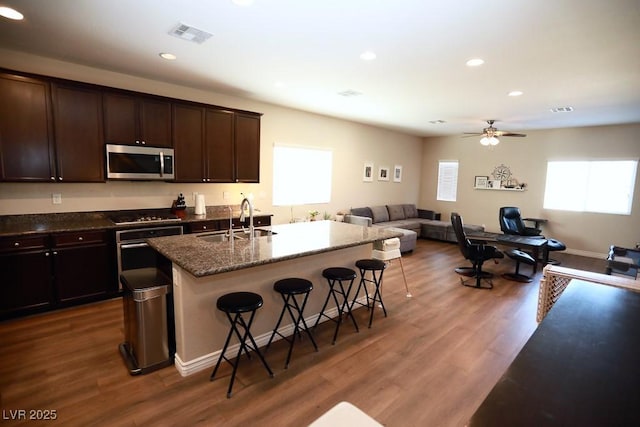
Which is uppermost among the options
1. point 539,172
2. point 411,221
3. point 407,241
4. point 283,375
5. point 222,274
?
point 539,172

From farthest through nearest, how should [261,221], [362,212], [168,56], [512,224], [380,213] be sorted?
[380,213], [362,212], [512,224], [261,221], [168,56]

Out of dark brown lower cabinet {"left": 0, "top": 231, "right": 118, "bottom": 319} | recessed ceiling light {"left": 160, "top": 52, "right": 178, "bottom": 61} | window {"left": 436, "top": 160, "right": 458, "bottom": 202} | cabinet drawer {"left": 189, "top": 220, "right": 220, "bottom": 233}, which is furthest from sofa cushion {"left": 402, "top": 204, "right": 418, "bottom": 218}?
dark brown lower cabinet {"left": 0, "top": 231, "right": 118, "bottom": 319}

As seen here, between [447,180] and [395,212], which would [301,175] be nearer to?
[395,212]

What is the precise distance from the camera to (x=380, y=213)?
25.0ft

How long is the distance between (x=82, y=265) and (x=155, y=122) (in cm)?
193

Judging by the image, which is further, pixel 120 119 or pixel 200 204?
pixel 200 204

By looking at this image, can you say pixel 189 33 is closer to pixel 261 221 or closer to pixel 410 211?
pixel 261 221

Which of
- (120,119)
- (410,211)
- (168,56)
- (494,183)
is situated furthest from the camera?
(410,211)

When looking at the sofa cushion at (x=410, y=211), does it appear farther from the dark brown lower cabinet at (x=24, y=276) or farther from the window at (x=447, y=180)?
the dark brown lower cabinet at (x=24, y=276)

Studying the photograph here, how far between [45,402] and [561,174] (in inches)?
356

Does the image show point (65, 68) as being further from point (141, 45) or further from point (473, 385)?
point (473, 385)

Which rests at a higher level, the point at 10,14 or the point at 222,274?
the point at 10,14

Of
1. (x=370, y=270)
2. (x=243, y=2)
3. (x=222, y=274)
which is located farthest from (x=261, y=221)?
(x=243, y=2)

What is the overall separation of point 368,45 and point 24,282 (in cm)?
414
